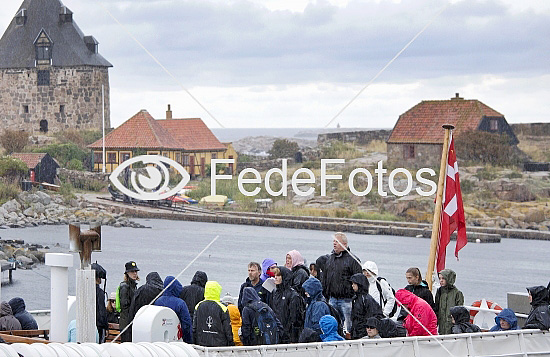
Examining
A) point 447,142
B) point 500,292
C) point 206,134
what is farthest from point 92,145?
point 447,142

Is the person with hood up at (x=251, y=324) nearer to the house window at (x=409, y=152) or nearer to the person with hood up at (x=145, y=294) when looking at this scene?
the person with hood up at (x=145, y=294)

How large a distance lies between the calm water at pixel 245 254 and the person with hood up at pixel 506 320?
2226 centimetres

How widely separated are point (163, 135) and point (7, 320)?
27.9 m

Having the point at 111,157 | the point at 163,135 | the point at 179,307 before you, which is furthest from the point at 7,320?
the point at 111,157

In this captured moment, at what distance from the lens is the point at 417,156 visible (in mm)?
54094

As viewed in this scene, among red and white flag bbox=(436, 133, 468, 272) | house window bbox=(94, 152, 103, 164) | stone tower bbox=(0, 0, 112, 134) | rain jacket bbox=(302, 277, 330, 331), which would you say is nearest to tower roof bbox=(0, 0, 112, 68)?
stone tower bbox=(0, 0, 112, 134)

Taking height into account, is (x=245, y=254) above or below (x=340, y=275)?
below

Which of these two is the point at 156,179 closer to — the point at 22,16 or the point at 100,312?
the point at 100,312

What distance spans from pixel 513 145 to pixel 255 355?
161 ft

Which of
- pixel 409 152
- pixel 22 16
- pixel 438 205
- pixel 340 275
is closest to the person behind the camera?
pixel 340 275

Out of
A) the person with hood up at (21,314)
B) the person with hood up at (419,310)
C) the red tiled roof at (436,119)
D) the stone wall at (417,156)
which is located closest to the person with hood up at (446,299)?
the person with hood up at (419,310)

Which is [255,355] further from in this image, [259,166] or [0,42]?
[0,42]

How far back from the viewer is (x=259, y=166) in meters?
43.5

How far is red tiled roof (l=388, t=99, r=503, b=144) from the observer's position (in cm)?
5494
